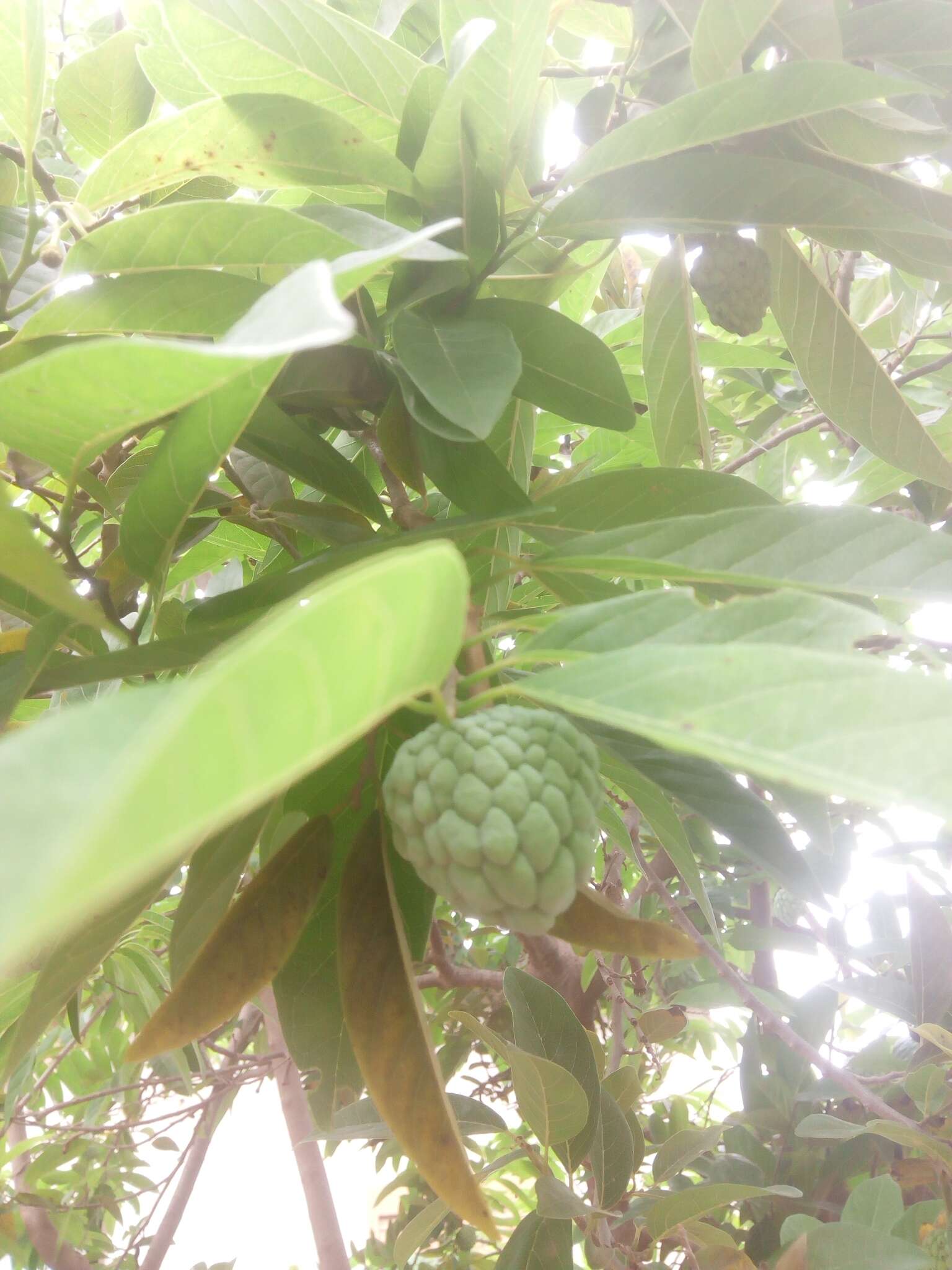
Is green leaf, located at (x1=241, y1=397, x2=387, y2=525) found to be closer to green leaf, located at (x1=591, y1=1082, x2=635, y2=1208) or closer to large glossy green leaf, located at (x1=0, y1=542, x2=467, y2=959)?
Result: large glossy green leaf, located at (x1=0, y1=542, x2=467, y2=959)

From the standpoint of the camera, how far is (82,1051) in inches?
80.9

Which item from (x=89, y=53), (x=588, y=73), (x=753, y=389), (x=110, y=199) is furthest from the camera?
(x=753, y=389)

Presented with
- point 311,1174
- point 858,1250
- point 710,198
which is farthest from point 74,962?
point 311,1174

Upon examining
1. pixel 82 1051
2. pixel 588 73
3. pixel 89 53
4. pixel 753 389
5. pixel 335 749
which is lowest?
pixel 82 1051

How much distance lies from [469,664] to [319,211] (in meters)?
0.31

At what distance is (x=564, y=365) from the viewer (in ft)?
2.13

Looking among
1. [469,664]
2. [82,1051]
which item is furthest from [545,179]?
[82,1051]

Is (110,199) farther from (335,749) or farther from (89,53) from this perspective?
(335,749)

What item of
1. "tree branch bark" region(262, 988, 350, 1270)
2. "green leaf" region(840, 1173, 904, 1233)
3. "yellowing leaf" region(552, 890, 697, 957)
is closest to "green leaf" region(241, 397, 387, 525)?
"yellowing leaf" region(552, 890, 697, 957)

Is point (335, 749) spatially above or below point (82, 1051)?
above

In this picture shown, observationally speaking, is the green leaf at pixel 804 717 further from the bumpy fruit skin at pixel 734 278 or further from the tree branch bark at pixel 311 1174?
the tree branch bark at pixel 311 1174

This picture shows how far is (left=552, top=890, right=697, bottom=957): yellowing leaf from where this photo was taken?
53 cm

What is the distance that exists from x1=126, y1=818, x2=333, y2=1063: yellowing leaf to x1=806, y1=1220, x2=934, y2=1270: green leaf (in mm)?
842

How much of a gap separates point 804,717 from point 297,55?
2.03 ft
